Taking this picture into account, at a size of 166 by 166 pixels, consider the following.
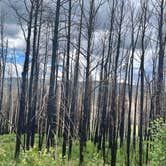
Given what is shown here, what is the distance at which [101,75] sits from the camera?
29953mm

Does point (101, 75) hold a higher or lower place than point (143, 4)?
lower

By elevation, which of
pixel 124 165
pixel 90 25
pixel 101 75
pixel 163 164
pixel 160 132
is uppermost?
pixel 90 25

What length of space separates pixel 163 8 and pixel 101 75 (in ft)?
28.4

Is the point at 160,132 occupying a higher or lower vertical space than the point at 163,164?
higher

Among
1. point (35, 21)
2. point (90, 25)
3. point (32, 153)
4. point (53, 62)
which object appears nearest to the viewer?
point (32, 153)

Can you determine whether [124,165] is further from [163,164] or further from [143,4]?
[163,164]

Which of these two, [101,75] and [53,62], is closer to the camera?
[53,62]

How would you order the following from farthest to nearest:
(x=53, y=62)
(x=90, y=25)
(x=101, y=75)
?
(x=101, y=75), (x=90, y=25), (x=53, y=62)

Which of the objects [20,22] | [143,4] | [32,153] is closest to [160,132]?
[32,153]

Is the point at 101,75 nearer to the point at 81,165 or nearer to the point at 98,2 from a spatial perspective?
the point at 98,2

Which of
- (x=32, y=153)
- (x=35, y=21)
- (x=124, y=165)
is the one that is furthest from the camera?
(x=124, y=165)

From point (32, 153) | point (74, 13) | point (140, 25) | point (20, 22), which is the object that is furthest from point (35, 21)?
point (32, 153)

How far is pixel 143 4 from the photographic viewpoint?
80.7ft

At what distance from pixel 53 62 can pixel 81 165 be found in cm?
490
